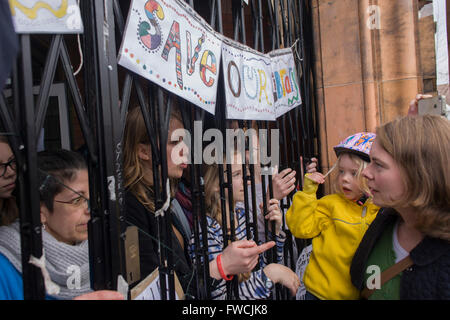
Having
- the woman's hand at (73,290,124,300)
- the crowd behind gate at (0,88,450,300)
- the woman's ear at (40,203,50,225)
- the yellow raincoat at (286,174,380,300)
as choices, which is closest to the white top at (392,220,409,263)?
the crowd behind gate at (0,88,450,300)

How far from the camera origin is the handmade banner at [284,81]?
249 cm

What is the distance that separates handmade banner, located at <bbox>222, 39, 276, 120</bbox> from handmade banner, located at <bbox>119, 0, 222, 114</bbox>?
0.48 feet

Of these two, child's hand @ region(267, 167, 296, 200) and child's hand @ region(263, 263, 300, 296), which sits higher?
child's hand @ region(267, 167, 296, 200)

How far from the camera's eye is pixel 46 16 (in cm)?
90

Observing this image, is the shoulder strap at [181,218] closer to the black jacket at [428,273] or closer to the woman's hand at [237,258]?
the woman's hand at [237,258]

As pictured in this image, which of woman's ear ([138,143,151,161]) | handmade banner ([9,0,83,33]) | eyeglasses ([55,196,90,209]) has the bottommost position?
eyeglasses ([55,196,90,209])

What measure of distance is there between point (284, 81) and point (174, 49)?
4.86ft

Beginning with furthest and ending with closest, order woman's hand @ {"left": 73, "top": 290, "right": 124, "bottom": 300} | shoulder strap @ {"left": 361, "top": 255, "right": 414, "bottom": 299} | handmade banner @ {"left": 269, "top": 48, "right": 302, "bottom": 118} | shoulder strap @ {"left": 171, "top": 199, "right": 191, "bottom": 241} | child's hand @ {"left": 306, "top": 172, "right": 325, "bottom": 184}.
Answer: handmade banner @ {"left": 269, "top": 48, "right": 302, "bottom": 118} → child's hand @ {"left": 306, "top": 172, "right": 325, "bottom": 184} → shoulder strap @ {"left": 171, "top": 199, "right": 191, "bottom": 241} → shoulder strap @ {"left": 361, "top": 255, "right": 414, "bottom": 299} → woman's hand @ {"left": 73, "top": 290, "right": 124, "bottom": 300}

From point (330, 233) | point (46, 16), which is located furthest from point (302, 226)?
point (46, 16)

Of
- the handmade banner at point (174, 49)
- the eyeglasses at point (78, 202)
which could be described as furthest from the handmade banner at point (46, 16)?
the eyeglasses at point (78, 202)

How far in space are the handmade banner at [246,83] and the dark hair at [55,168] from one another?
815 mm

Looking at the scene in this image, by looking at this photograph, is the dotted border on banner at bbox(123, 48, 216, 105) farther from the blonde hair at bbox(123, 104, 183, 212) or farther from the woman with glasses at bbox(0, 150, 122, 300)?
the woman with glasses at bbox(0, 150, 122, 300)

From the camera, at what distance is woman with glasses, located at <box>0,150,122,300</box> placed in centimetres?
105
